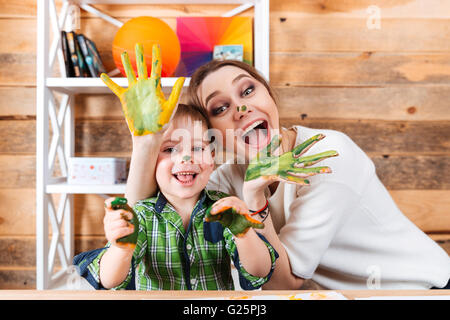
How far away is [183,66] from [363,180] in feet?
2.20

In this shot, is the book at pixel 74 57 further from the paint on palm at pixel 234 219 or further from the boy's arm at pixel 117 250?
the paint on palm at pixel 234 219

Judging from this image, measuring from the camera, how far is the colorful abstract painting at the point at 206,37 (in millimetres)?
1130

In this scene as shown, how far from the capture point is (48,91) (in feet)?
3.39

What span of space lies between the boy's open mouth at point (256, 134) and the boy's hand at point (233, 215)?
0.84ft

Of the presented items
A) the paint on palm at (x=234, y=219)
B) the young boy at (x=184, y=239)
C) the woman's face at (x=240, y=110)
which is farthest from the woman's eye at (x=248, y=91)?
the paint on palm at (x=234, y=219)

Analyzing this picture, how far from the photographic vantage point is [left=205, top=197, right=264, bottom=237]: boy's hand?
20.1 inches

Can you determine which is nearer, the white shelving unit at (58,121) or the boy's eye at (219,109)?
the boy's eye at (219,109)

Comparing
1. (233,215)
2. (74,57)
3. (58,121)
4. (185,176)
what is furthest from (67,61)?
(233,215)

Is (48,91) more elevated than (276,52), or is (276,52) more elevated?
(276,52)

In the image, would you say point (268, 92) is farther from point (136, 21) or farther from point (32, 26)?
point (32, 26)

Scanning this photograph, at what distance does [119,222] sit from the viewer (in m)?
0.52

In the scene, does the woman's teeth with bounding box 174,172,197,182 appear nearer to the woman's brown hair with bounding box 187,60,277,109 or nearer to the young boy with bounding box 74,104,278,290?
the young boy with bounding box 74,104,278,290

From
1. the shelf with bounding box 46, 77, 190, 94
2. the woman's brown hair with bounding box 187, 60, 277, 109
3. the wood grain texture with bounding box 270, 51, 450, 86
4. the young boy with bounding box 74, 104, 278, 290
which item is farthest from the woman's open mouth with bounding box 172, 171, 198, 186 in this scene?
the wood grain texture with bounding box 270, 51, 450, 86
